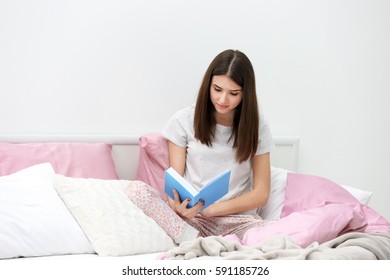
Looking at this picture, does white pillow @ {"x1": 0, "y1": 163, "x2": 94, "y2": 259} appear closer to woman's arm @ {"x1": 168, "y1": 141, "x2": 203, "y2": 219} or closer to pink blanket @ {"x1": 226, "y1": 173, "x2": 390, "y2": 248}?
woman's arm @ {"x1": 168, "y1": 141, "x2": 203, "y2": 219}

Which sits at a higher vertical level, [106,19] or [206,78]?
[106,19]

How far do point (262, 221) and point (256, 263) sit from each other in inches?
28.2

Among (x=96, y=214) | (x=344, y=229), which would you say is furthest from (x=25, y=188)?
(x=344, y=229)

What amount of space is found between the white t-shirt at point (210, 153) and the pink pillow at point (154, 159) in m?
0.07

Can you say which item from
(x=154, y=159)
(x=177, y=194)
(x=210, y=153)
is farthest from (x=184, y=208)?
(x=154, y=159)

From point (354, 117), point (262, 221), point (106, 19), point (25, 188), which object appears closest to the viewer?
point (25, 188)

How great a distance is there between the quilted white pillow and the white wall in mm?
521

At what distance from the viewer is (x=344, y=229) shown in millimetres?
2119

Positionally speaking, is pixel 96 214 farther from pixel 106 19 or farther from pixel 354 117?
pixel 354 117

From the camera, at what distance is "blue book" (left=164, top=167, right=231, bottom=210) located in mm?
2064

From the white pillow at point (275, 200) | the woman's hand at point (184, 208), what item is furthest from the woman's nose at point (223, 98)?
the white pillow at point (275, 200)

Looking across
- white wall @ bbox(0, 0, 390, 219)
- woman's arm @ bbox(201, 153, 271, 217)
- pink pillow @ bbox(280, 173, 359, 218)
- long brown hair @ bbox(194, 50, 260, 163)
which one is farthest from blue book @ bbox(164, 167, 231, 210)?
white wall @ bbox(0, 0, 390, 219)

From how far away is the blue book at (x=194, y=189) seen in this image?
206 cm

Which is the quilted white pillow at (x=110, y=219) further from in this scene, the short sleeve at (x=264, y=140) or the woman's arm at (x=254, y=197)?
A: the short sleeve at (x=264, y=140)
